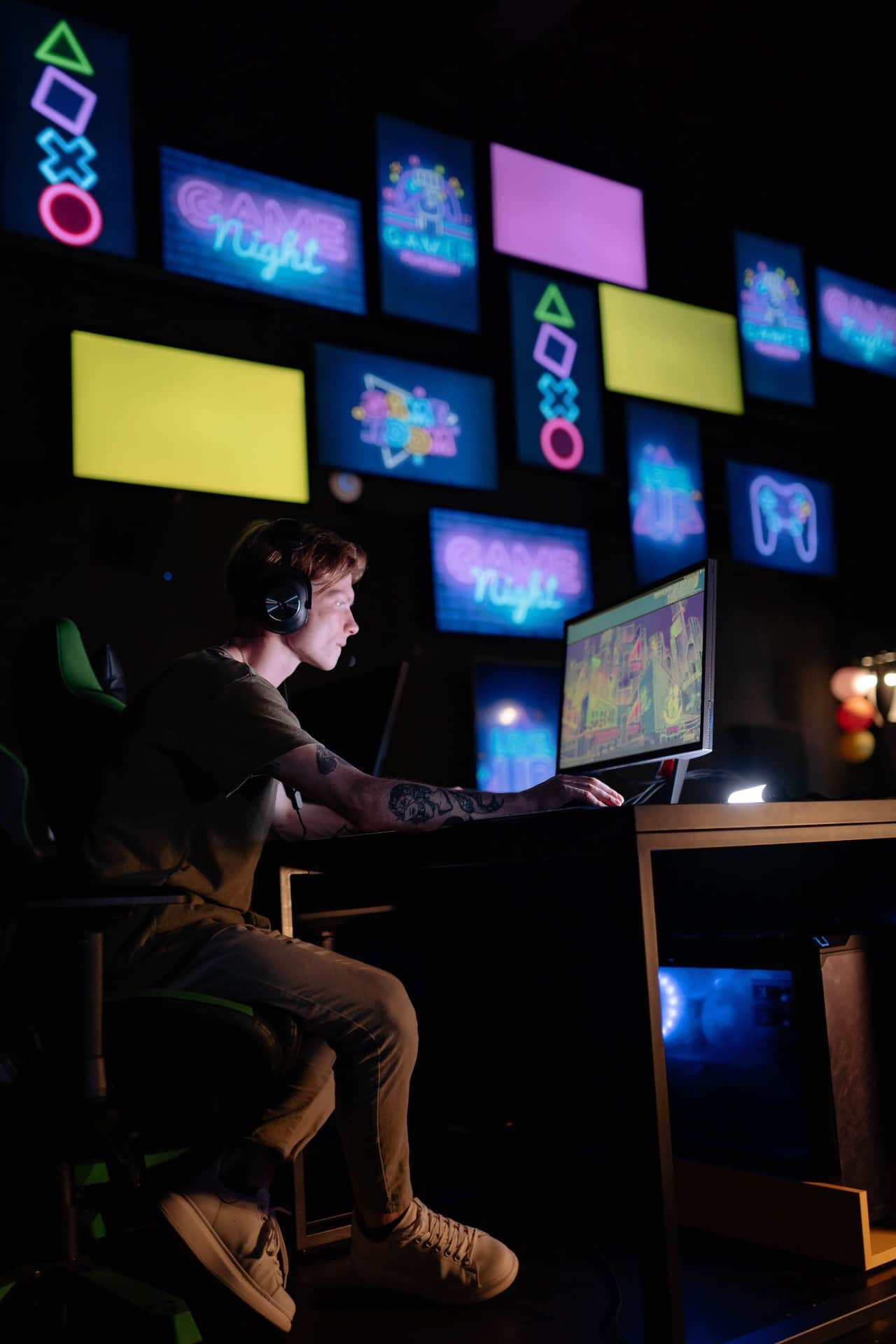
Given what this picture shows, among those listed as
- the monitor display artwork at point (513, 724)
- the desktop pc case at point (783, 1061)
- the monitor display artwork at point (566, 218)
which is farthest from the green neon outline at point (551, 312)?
the desktop pc case at point (783, 1061)

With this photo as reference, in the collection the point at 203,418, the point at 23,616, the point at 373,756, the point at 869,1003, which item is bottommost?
the point at 869,1003

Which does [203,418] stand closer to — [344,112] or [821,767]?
[344,112]

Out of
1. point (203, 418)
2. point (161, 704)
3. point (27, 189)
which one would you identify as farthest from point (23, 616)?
point (161, 704)

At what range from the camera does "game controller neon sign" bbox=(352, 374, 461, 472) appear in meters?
3.78

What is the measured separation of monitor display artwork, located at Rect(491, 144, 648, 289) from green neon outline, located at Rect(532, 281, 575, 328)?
141 millimetres

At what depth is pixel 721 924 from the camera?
82.5 inches

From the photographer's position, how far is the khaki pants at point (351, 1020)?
142cm

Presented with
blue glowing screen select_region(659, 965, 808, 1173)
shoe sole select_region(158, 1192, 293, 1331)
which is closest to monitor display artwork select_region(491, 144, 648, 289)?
blue glowing screen select_region(659, 965, 808, 1173)

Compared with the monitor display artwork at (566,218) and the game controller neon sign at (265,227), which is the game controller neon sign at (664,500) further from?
the game controller neon sign at (265,227)

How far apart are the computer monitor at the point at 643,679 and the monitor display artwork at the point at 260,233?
206cm

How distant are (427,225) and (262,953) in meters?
3.36

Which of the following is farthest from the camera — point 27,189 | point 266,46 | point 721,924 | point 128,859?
point 266,46

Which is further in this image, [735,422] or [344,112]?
[735,422]

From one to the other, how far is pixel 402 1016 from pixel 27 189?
283cm
